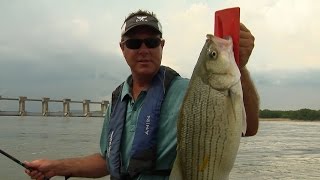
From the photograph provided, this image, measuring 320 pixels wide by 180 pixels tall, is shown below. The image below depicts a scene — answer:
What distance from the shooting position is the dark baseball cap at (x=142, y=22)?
4309mm

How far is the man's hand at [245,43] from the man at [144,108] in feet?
2.09

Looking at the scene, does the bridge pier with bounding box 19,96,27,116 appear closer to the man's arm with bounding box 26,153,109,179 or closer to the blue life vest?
the man's arm with bounding box 26,153,109,179

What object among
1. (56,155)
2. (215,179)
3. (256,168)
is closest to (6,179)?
(56,155)

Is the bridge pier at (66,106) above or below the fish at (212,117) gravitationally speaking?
below

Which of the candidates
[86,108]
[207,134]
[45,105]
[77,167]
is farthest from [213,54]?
[86,108]

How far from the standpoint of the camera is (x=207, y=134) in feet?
10.5

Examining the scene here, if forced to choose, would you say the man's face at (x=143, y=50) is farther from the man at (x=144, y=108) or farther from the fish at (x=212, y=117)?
the fish at (x=212, y=117)

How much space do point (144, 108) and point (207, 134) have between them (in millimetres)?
1166

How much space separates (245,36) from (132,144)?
4.83 feet

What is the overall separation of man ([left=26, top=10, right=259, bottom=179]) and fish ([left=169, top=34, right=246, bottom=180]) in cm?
68

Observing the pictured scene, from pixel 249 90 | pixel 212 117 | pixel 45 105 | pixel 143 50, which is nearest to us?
pixel 212 117

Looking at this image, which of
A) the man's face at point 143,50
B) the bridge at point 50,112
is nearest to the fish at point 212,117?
the man's face at point 143,50

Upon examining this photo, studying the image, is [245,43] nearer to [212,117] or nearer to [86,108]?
[212,117]

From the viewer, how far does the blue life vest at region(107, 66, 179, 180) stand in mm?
4129
